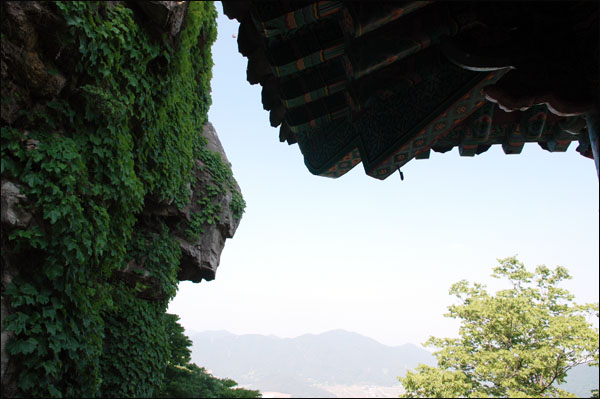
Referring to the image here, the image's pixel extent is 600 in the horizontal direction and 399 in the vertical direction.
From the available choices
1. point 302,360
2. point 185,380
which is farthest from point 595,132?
point 302,360

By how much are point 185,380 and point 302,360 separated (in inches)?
6722

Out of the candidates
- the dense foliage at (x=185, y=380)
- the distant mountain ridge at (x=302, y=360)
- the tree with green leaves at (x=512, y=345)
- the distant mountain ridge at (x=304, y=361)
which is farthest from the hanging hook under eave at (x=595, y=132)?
the distant mountain ridge at (x=302, y=360)

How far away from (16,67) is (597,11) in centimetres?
514

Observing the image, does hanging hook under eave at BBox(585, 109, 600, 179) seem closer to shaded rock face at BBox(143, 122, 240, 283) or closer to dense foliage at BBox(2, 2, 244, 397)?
dense foliage at BBox(2, 2, 244, 397)

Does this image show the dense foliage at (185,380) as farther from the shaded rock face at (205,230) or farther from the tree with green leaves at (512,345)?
the tree with green leaves at (512,345)

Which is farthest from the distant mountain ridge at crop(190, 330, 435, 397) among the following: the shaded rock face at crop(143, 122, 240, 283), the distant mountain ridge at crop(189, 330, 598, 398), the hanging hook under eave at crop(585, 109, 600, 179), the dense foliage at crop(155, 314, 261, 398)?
the hanging hook under eave at crop(585, 109, 600, 179)

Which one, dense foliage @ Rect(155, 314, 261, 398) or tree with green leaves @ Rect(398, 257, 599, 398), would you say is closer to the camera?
dense foliage @ Rect(155, 314, 261, 398)

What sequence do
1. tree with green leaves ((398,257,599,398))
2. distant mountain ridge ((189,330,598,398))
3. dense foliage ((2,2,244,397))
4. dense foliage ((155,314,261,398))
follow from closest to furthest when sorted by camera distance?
dense foliage ((2,2,244,397)) < dense foliage ((155,314,261,398)) < tree with green leaves ((398,257,599,398)) < distant mountain ridge ((189,330,598,398))

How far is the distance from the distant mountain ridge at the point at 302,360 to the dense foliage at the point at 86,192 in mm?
136501

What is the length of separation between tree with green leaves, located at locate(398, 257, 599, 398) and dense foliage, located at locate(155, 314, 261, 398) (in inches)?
396

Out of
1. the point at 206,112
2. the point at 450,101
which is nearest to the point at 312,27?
the point at 450,101

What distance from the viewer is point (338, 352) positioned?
18050 centimetres

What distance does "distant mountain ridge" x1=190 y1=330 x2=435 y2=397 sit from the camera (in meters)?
148

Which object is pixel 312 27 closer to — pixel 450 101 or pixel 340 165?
pixel 450 101
